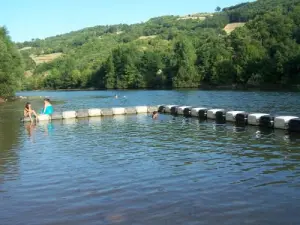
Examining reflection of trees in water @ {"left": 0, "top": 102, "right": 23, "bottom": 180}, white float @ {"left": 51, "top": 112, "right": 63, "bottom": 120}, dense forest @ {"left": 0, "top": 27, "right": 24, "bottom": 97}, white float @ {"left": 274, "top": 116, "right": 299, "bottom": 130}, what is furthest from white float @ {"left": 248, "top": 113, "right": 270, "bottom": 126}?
dense forest @ {"left": 0, "top": 27, "right": 24, "bottom": 97}

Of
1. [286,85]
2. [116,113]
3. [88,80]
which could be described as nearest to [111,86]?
[88,80]

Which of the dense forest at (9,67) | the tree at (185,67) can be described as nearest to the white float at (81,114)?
the dense forest at (9,67)

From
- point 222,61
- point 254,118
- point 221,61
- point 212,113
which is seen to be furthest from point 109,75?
point 254,118

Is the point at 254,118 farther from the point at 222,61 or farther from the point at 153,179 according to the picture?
the point at 222,61

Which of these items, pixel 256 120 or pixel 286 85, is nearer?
pixel 256 120

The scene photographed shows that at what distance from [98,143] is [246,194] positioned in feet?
43.2

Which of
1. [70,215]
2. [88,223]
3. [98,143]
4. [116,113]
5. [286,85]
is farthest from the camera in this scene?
[286,85]

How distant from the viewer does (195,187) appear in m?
13.3

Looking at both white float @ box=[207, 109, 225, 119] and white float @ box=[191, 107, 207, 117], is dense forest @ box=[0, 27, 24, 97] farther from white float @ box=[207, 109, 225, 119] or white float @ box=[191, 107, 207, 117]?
white float @ box=[207, 109, 225, 119]

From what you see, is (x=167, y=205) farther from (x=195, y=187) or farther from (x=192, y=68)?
(x=192, y=68)

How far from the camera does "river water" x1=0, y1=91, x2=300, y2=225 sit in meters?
10.9

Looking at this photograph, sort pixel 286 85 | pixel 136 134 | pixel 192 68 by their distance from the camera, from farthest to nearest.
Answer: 1. pixel 192 68
2. pixel 286 85
3. pixel 136 134

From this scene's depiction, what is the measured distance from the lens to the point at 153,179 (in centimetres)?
1463

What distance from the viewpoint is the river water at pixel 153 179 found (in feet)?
35.7
